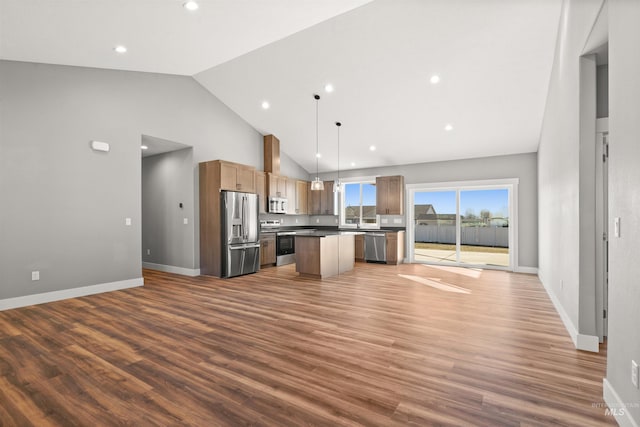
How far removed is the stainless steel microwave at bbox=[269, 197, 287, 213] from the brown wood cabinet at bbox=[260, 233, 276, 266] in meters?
0.65

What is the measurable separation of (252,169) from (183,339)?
4.59m

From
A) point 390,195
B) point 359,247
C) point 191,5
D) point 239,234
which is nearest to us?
point 191,5

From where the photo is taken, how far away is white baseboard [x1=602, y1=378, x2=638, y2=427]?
5.21 ft

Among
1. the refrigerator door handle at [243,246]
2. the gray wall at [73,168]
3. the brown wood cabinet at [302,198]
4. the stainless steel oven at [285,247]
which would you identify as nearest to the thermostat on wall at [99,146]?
the gray wall at [73,168]

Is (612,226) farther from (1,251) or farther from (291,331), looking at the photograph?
(1,251)

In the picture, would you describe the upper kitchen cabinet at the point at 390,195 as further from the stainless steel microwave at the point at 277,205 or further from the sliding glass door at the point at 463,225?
the stainless steel microwave at the point at 277,205

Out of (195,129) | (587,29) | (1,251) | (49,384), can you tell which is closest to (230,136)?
(195,129)

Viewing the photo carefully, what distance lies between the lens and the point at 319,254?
5891 millimetres

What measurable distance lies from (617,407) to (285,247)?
6604mm

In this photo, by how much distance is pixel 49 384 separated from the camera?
2162mm

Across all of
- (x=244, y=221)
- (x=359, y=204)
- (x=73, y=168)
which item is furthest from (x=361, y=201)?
(x=73, y=168)

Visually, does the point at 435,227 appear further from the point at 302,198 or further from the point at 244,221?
the point at 244,221

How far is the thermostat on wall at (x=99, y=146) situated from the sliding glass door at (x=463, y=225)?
22.1 ft

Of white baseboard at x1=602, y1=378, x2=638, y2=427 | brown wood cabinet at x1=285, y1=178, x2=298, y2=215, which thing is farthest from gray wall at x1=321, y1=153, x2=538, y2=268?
white baseboard at x1=602, y1=378, x2=638, y2=427
